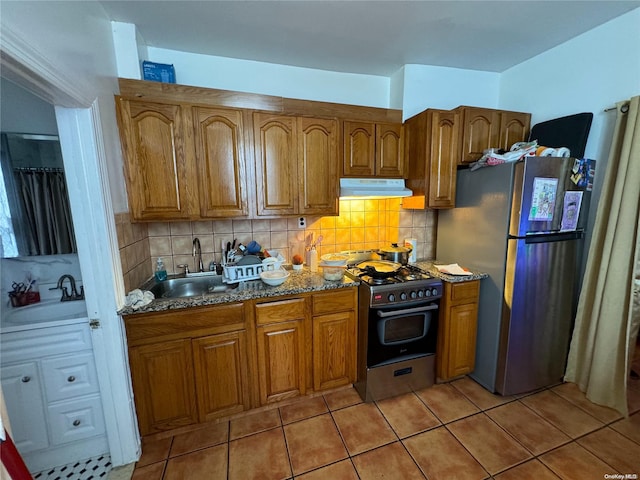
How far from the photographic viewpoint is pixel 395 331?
6.28ft

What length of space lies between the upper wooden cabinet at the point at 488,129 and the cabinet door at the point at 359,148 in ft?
2.43

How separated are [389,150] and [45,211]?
7.92 ft

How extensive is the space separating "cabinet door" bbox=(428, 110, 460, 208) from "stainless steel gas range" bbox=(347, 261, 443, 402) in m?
0.69

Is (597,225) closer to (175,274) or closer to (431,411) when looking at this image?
(431,411)

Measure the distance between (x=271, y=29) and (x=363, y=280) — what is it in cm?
183

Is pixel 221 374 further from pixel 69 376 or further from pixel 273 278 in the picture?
pixel 69 376

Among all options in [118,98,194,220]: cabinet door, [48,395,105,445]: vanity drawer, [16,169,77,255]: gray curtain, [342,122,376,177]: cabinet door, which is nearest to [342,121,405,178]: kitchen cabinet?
[342,122,376,177]: cabinet door

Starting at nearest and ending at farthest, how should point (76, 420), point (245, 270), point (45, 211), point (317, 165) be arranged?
point (76, 420)
point (45, 211)
point (245, 270)
point (317, 165)

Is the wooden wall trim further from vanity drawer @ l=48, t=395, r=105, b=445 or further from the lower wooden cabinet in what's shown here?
vanity drawer @ l=48, t=395, r=105, b=445

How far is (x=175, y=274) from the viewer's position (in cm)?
209

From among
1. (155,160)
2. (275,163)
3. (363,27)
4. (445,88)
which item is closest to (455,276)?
(275,163)

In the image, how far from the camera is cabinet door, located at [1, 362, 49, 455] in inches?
53.2

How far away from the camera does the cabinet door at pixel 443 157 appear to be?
2071 mm

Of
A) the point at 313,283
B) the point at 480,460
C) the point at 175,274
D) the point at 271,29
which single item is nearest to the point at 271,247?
the point at 313,283
